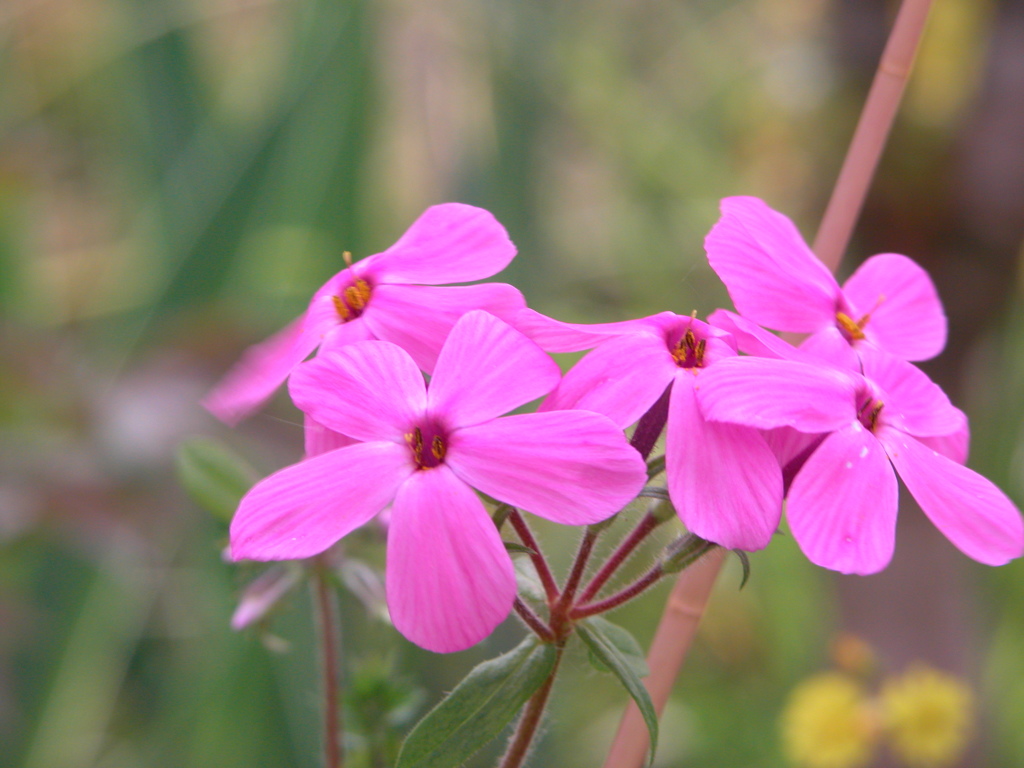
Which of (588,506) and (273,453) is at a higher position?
(588,506)

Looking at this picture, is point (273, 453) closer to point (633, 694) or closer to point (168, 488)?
point (168, 488)

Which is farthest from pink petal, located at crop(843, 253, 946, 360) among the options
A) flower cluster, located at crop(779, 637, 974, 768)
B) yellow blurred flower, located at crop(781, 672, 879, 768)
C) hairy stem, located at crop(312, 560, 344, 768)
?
yellow blurred flower, located at crop(781, 672, 879, 768)

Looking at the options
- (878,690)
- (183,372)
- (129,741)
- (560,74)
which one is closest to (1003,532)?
(183,372)

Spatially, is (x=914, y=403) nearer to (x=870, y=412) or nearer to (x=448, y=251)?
(x=870, y=412)

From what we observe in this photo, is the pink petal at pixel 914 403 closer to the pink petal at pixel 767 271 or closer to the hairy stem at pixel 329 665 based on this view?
the pink petal at pixel 767 271

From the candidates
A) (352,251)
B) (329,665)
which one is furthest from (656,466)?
(352,251)

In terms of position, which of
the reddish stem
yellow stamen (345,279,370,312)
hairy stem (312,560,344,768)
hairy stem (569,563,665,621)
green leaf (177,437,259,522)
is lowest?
hairy stem (312,560,344,768)

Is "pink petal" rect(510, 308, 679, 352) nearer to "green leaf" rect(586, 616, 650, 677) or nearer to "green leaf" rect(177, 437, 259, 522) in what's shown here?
"green leaf" rect(586, 616, 650, 677)
